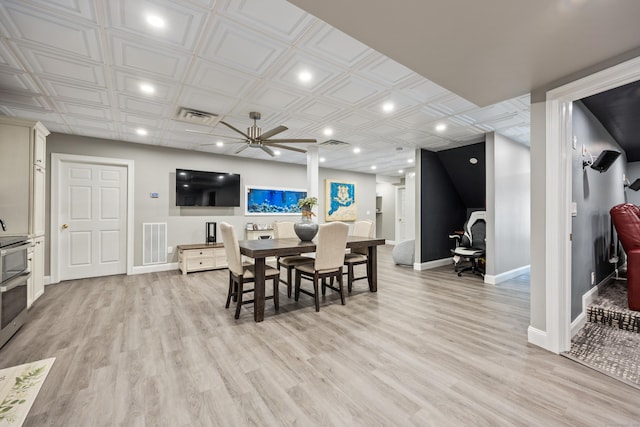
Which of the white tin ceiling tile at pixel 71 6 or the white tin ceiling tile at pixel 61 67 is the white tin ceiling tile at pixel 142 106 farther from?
the white tin ceiling tile at pixel 71 6

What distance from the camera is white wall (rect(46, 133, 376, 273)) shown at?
4.69m

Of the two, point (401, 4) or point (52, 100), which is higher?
point (52, 100)

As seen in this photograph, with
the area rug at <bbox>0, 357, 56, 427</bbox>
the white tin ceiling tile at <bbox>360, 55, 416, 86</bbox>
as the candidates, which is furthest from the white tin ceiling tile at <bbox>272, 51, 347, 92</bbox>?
the area rug at <bbox>0, 357, 56, 427</bbox>

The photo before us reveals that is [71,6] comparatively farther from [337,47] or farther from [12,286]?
[12,286]

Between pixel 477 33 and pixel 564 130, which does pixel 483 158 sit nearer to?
pixel 564 130

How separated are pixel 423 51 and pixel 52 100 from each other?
13.7ft

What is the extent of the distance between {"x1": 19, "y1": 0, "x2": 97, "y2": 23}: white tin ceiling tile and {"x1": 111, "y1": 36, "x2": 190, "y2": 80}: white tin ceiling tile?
244 mm

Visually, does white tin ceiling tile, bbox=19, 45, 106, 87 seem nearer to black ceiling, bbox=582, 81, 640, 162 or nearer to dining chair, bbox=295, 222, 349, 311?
dining chair, bbox=295, 222, 349, 311

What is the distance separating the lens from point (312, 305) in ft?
11.0

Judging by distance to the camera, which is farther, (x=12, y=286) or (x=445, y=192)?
(x=445, y=192)

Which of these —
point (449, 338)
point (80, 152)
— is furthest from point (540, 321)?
point (80, 152)

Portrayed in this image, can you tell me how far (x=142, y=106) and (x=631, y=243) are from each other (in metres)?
5.87

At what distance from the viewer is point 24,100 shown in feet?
10.2

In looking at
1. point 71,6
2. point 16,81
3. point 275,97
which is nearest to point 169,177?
point 16,81
